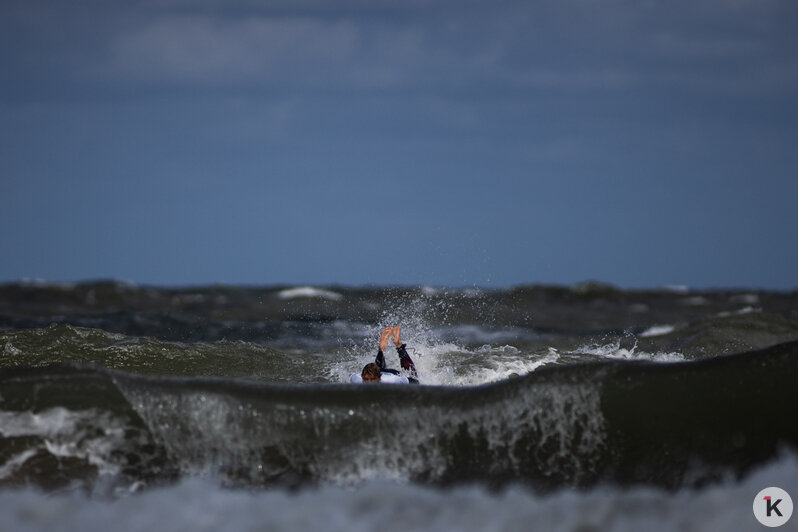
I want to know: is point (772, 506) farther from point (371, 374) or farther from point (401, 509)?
point (371, 374)

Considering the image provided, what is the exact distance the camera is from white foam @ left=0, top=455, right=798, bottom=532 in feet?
17.5

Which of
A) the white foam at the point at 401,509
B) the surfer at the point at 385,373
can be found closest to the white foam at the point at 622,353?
the surfer at the point at 385,373

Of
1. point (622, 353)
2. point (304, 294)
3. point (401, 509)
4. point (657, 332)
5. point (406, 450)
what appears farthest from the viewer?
point (304, 294)

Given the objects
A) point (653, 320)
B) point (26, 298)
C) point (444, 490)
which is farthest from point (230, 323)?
point (444, 490)

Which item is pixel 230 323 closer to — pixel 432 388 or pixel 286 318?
pixel 286 318

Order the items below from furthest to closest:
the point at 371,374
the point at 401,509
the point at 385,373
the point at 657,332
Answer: the point at 657,332, the point at 385,373, the point at 371,374, the point at 401,509

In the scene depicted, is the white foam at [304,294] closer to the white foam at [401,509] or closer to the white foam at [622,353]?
the white foam at [622,353]

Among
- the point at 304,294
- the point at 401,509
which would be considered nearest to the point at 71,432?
the point at 401,509

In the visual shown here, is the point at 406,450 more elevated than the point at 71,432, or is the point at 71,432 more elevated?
the point at 71,432

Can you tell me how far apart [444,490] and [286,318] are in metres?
15.7

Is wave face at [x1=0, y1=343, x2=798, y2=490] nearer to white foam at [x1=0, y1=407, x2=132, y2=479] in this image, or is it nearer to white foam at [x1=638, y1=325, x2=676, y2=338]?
white foam at [x1=0, y1=407, x2=132, y2=479]

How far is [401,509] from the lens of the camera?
560 cm

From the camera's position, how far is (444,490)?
20.0 ft

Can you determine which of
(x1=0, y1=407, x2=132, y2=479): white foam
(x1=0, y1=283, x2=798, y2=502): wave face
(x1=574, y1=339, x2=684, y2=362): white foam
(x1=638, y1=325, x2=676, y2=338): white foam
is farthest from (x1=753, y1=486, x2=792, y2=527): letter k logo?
(x1=638, y1=325, x2=676, y2=338): white foam
